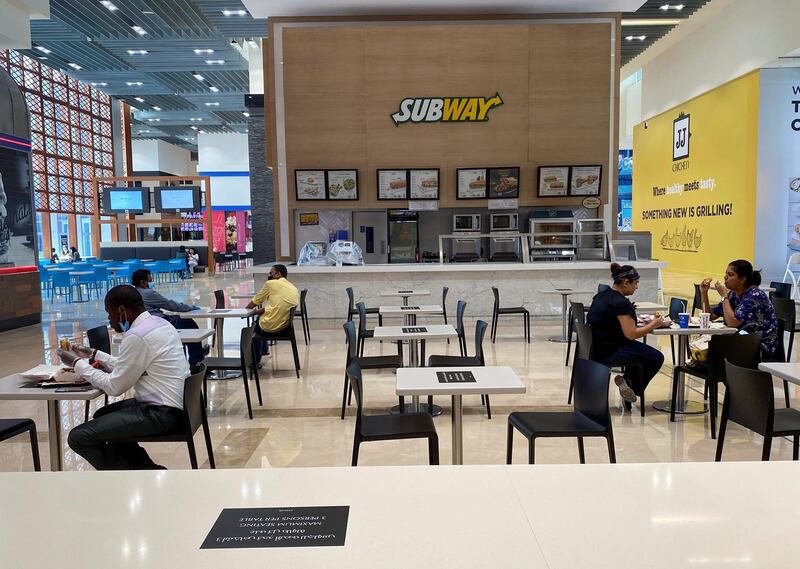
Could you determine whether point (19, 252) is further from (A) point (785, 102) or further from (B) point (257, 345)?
(A) point (785, 102)

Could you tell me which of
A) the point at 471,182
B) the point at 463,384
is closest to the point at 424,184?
the point at 471,182

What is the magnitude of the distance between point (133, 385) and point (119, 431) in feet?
0.76

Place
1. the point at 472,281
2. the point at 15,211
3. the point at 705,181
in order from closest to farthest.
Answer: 1. the point at 472,281
2. the point at 15,211
3. the point at 705,181

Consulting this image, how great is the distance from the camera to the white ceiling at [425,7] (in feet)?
36.2

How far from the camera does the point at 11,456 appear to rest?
4.20 metres

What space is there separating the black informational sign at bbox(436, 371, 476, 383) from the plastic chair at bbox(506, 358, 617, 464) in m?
0.35

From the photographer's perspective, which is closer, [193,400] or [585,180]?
[193,400]

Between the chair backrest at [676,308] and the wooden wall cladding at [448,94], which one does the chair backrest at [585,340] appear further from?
the wooden wall cladding at [448,94]

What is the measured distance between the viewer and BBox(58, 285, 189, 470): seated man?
10.2ft

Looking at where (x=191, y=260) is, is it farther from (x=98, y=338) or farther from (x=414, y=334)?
(x=414, y=334)

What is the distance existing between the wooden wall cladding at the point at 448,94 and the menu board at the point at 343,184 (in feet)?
0.45

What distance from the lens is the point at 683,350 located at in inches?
199

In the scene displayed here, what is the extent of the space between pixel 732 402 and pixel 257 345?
4.53 m

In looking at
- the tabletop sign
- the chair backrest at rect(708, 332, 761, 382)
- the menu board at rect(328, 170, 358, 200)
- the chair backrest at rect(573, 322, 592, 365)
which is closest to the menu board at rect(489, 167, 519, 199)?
the menu board at rect(328, 170, 358, 200)
